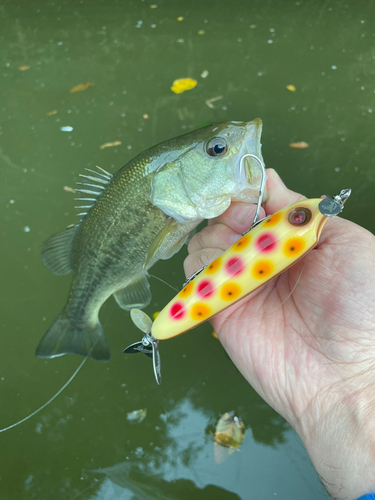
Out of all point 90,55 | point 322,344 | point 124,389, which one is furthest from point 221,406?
point 90,55

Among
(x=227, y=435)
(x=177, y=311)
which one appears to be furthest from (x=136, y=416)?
(x=177, y=311)

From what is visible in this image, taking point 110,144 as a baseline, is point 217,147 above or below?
above

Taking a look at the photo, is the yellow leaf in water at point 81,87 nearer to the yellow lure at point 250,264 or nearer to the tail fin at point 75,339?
the tail fin at point 75,339

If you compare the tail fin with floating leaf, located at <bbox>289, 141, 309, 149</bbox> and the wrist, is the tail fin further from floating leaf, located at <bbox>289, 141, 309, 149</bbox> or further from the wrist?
floating leaf, located at <bbox>289, 141, 309, 149</bbox>

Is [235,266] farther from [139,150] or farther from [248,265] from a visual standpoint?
[139,150]

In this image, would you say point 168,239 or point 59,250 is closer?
point 168,239

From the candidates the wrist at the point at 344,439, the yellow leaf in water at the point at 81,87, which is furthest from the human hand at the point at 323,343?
the yellow leaf in water at the point at 81,87

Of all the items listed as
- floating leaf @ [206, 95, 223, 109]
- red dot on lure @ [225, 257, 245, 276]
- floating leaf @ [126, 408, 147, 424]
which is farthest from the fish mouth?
floating leaf @ [126, 408, 147, 424]
